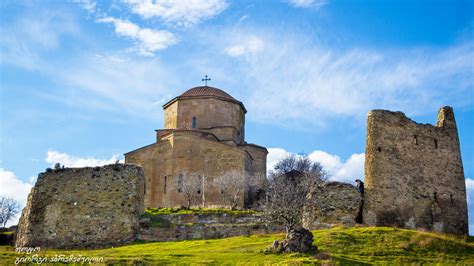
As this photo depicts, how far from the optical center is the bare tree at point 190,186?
139 ft

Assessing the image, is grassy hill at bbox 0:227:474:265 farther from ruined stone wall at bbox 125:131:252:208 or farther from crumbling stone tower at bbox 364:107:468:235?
ruined stone wall at bbox 125:131:252:208

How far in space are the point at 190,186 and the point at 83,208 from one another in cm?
1518

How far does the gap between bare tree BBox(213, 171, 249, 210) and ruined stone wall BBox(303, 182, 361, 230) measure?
15.7m

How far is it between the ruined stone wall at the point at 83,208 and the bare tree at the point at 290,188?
6.70 meters

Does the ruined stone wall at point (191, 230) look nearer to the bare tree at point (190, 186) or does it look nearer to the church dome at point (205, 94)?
the bare tree at point (190, 186)

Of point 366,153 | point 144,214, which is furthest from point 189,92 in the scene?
point 366,153

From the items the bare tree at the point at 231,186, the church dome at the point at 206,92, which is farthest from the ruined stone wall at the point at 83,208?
the church dome at the point at 206,92

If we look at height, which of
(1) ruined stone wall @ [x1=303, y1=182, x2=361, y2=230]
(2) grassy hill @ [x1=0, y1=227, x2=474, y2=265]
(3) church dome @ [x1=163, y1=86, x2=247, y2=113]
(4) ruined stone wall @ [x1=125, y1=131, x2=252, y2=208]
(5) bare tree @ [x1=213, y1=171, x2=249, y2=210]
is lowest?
(2) grassy hill @ [x1=0, y1=227, x2=474, y2=265]

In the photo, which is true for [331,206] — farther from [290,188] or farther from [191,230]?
[290,188]

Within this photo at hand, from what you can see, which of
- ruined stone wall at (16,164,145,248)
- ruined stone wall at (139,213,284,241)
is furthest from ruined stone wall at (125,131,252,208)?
ruined stone wall at (16,164,145,248)

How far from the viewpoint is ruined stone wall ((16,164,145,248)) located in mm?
27266

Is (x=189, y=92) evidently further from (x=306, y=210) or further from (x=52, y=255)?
(x=52, y=255)

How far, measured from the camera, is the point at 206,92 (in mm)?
49500

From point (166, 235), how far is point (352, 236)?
867 cm
